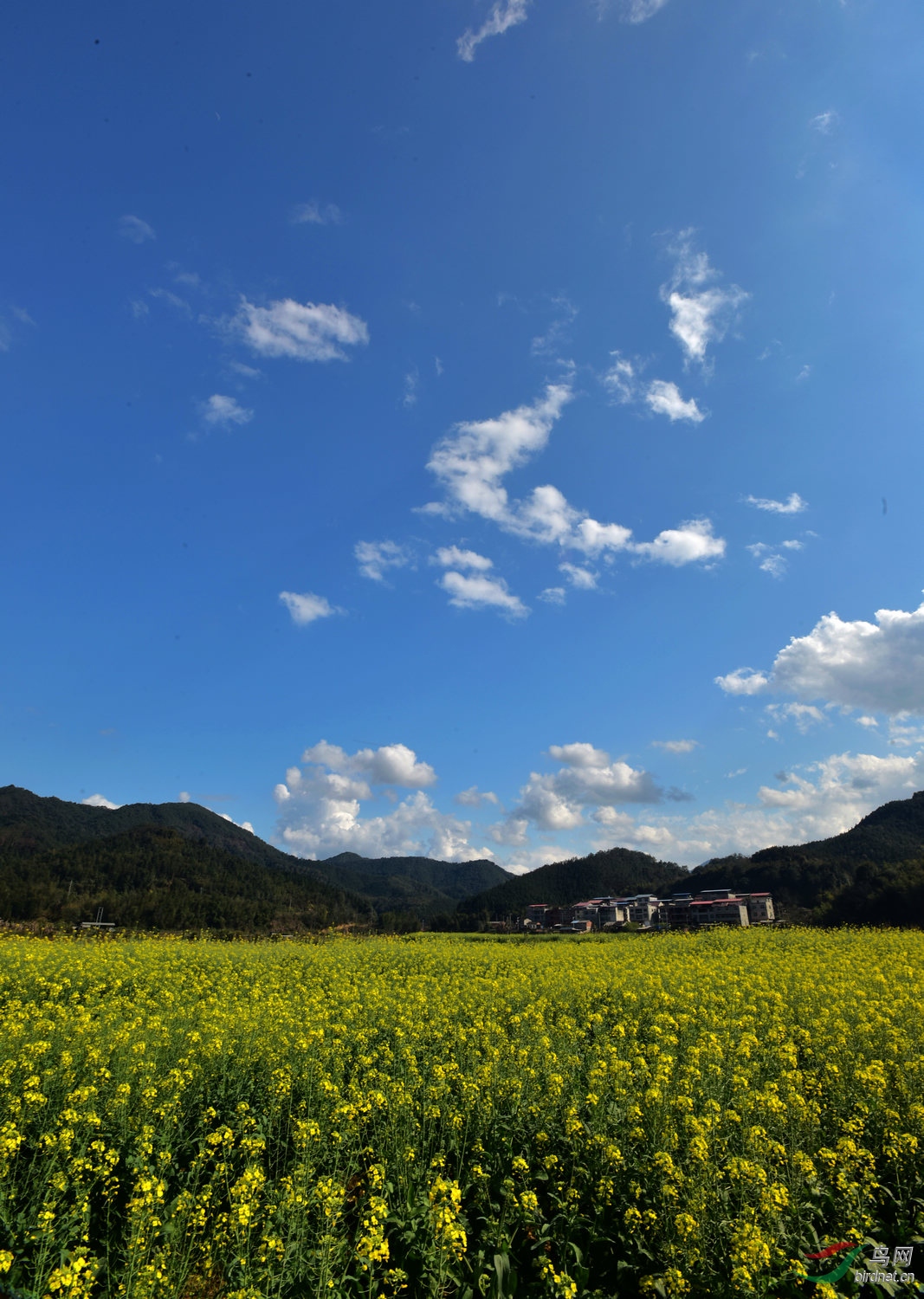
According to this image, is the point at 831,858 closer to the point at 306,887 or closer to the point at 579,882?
the point at 579,882

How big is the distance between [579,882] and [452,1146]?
154 meters

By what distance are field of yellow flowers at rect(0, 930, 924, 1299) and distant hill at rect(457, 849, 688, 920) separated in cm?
11459

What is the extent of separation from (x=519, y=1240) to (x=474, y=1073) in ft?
7.49

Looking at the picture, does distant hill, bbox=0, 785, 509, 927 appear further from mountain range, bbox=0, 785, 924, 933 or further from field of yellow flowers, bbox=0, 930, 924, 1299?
field of yellow flowers, bbox=0, 930, 924, 1299

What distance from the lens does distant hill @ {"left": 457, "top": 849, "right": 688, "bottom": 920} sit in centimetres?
12975

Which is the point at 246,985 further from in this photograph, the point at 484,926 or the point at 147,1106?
the point at 484,926

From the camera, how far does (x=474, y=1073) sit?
26.9 ft

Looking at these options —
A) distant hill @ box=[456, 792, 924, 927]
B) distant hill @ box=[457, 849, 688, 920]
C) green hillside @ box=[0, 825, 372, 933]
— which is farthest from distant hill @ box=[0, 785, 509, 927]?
distant hill @ box=[457, 849, 688, 920]

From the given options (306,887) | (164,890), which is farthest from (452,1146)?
(306,887)

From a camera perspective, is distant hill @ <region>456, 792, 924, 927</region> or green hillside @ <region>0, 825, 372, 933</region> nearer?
distant hill @ <region>456, 792, 924, 927</region>

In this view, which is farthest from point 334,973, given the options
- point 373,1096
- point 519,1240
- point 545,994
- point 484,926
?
point 484,926

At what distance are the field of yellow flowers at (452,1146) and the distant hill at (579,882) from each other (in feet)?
376

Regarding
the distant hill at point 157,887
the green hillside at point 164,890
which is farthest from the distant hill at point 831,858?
the green hillside at point 164,890

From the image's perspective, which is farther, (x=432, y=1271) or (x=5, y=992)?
(x=5, y=992)
